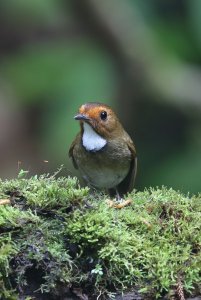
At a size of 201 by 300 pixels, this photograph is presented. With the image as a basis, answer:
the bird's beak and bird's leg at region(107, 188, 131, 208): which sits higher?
the bird's beak

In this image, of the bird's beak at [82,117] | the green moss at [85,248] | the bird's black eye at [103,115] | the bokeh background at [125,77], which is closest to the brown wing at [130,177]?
the bird's black eye at [103,115]

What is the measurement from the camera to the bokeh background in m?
7.45

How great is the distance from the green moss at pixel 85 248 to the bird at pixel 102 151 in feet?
5.16

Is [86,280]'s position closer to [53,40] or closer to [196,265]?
[196,265]

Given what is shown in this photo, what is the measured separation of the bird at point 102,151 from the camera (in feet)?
17.0

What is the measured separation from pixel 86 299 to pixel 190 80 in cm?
506

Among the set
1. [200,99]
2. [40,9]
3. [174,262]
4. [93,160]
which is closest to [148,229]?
[174,262]

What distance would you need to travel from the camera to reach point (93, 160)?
17.1ft

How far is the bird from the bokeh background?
5.90 ft

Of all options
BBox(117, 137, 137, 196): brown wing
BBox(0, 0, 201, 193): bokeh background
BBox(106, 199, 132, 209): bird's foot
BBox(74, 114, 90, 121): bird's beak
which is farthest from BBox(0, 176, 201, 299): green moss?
BBox(0, 0, 201, 193): bokeh background

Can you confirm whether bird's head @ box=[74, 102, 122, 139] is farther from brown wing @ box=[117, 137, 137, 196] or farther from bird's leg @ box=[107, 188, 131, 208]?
bird's leg @ box=[107, 188, 131, 208]

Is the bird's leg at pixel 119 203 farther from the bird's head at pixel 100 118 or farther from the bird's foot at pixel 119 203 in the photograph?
the bird's head at pixel 100 118

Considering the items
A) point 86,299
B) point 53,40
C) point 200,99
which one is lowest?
point 86,299

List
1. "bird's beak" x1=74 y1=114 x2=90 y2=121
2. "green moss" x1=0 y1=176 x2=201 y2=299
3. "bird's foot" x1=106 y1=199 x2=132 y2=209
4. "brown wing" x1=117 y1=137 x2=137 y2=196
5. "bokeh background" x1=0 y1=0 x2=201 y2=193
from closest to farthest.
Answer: "green moss" x1=0 y1=176 x2=201 y2=299
"bird's foot" x1=106 y1=199 x2=132 y2=209
"bird's beak" x1=74 y1=114 x2=90 y2=121
"brown wing" x1=117 y1=137 x2=137 y2=196
"bokeh background" x1=0 y1=0 x2=201 y2=193
